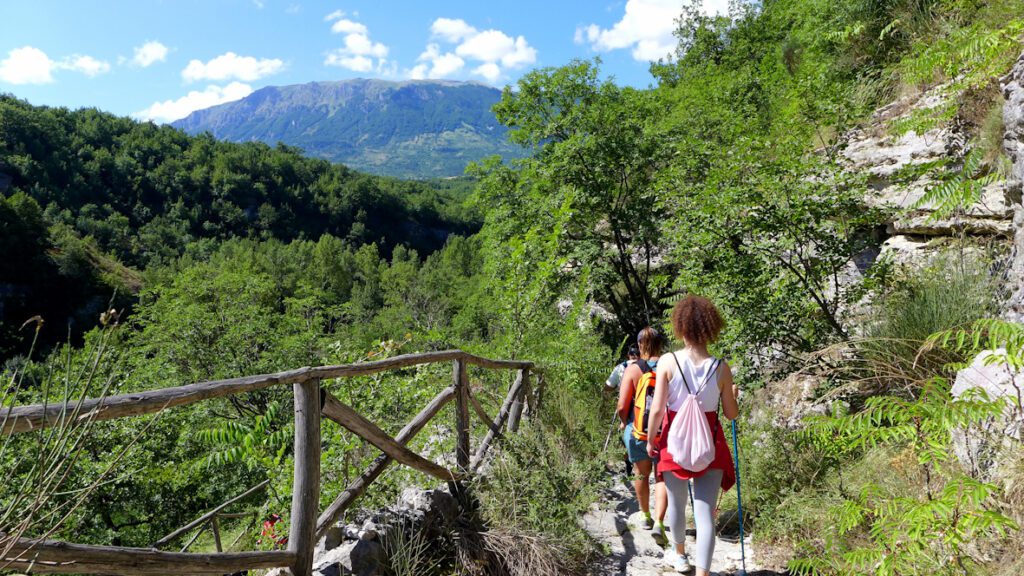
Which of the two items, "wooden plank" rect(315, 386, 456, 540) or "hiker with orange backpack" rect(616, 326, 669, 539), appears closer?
"wooden plank" rect(315, 386, 456, 540)

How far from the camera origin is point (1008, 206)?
5.56 metres

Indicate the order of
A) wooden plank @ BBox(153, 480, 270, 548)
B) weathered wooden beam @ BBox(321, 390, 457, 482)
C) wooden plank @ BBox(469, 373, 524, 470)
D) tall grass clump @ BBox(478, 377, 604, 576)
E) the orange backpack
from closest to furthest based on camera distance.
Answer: wooden plank @ BBox(153, 480, 270, 548), weathered wooden beam @ BBox(321, 390, 457, 482), tall grass clump @ BBox(478, 377, 604, 576), the orange backpack, wooden plank @ BBox(469, 373, 524, 470)

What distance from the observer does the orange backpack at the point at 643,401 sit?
381 cm

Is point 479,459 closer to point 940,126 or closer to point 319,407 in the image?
point 319,407

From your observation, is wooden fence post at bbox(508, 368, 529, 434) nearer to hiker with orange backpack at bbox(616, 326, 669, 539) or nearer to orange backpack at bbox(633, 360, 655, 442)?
hiker with orange backpack at bbox(616, 326, 669, 539)

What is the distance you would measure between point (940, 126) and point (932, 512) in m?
6.71

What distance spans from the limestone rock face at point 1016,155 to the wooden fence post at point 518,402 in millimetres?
4003

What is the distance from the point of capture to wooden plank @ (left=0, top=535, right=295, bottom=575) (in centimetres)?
155

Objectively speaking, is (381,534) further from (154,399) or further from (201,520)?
(154,399)

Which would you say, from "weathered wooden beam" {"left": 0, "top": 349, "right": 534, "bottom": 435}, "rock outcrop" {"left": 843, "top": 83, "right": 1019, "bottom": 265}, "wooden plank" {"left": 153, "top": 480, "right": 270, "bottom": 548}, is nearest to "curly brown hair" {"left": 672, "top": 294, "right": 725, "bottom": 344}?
"weathered wooden beam" {"left": 0, "top": 349, "right": 534, "bottom": 435}

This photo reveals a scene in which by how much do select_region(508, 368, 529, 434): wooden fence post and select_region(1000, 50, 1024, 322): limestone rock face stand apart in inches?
158

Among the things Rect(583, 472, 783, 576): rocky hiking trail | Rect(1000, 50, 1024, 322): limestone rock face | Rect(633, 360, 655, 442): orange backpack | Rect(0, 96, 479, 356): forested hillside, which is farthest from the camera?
Rect(0, 96, 479, 356): forested hillside

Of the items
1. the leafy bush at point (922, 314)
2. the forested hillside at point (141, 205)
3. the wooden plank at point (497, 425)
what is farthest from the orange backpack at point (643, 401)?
the forested hillside at point (141, 205)

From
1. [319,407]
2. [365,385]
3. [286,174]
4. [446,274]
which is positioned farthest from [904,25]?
[286,174]
